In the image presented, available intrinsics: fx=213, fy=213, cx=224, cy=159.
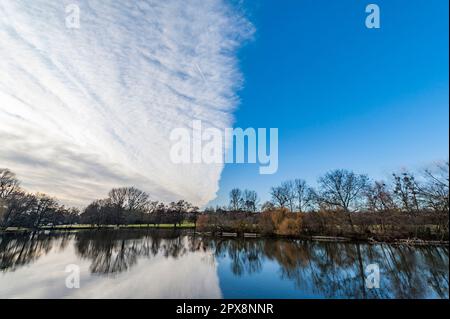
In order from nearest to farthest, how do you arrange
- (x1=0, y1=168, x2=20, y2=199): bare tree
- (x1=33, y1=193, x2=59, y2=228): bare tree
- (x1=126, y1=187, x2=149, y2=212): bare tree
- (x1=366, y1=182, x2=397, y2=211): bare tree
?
(x1=366, y1=182, x2=397, y2=211): bare tree, (x1=0, y1=168, x2=20, y2=199): bare tree, (x1=33, y1=193, x2=59, y2=228): bare tree, (x1=126, y1=187, x2=149, y2=212): bare tree

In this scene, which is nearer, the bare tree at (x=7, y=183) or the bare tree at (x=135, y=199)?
the bare tree at (x=7, y=183)

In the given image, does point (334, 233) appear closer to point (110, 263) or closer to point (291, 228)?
point (291, 228)

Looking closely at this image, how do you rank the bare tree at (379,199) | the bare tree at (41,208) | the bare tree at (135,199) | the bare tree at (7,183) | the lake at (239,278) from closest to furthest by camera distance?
the lake at (239,278) < the bare tree at (379,199) < the bare tree at (7,183) < the bare tree at (41,208) < the bare tree at (135,199)

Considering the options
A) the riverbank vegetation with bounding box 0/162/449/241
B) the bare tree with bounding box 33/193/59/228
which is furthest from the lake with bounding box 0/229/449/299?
the bare tree with bounding box 33/193/59/228

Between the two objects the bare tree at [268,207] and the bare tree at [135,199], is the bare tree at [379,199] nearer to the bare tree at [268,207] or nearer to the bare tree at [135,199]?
the bare tree at [268,207]

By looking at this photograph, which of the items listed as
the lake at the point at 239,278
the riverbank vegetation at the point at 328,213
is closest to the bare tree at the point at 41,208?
the riverbank vegetation at the point at 328,213

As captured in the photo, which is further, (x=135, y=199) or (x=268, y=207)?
(x=135, y=199)

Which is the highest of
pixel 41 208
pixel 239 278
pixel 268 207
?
pixel 268 207

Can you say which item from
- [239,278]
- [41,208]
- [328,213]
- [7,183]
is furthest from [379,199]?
[41,208]

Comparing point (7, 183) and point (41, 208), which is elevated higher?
point (7, 183)

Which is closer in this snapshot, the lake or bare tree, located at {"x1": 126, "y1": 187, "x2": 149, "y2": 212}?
the lake

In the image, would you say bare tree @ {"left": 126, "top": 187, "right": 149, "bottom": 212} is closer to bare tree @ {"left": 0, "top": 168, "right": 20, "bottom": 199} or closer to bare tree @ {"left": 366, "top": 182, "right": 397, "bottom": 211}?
bare tree @ {"left": 0, "top": 168, "right": 20, "bottom": 199}

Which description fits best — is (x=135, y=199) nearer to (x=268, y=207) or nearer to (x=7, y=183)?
(x=7, y=183)
